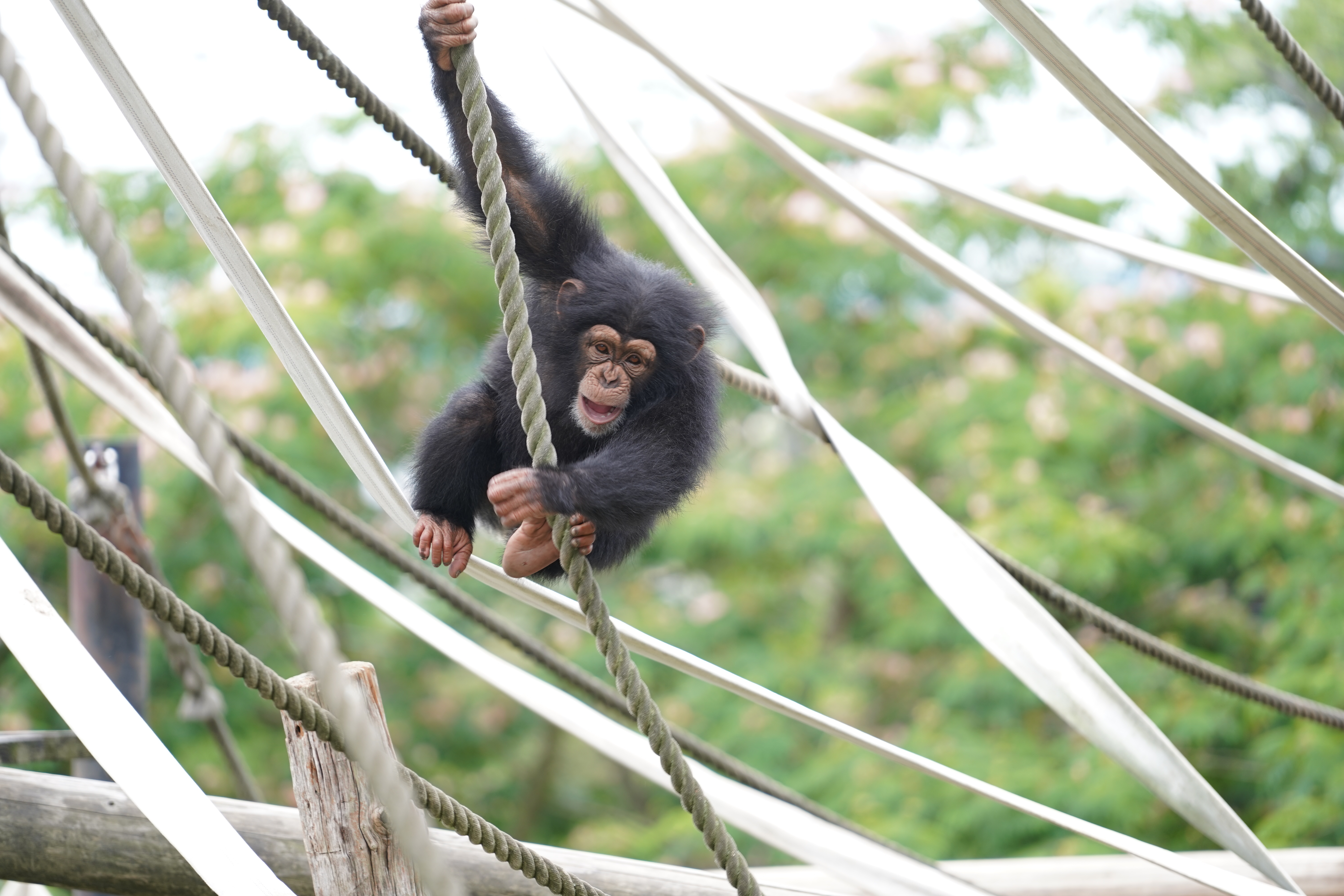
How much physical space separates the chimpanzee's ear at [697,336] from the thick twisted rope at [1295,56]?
1157mm

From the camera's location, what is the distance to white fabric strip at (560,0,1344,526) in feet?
9.17

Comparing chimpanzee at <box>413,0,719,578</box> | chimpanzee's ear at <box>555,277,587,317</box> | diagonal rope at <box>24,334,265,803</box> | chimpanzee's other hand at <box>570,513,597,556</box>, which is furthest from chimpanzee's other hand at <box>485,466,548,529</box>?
diagonal rope at <box>24,334,265,803</box>

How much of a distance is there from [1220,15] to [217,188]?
15.7 ft

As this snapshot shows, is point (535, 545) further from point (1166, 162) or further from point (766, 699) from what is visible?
point (1166, 162)

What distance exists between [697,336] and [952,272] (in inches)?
31.6

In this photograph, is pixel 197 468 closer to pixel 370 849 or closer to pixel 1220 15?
pixel 370 849

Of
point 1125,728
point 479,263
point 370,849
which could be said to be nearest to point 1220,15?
point 479,263

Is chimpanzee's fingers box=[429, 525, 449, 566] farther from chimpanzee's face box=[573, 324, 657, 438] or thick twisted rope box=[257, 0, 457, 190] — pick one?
thick twisted rope box=[257, 0, 457, 190]

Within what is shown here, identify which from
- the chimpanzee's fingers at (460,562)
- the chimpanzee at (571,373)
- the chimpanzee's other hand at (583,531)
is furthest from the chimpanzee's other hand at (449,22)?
the chimpanzee's fingers at (460,562)

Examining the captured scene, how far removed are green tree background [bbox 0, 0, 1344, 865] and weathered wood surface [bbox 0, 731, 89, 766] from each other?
1633 millimetres

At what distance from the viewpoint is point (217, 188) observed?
5.49 metres

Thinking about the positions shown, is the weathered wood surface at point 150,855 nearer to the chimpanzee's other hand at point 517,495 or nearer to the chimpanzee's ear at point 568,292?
the chimpanzee's other hand at point 517,495

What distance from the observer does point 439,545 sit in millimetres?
2156

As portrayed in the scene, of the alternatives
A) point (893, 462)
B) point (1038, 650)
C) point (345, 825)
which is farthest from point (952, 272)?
point (893, 462)
